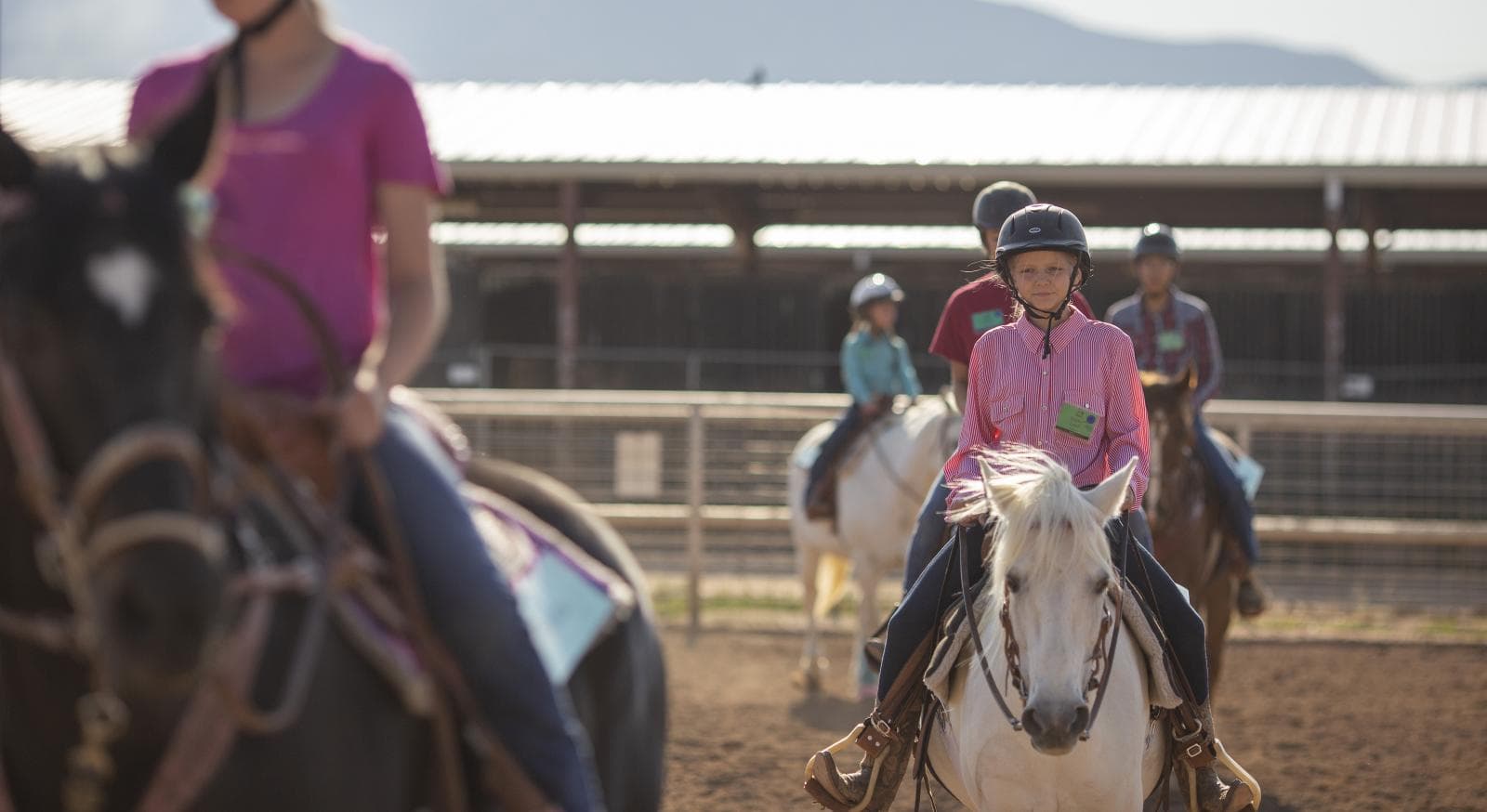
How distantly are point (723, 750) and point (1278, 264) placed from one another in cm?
1884

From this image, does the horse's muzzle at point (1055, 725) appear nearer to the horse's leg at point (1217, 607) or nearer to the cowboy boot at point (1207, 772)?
the cowboy boot at point (1207, 772)

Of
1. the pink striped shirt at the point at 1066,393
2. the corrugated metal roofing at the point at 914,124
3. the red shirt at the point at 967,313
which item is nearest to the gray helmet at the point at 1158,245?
the red shirt at the point at 967,313

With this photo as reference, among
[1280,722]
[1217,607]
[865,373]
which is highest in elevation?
[865,373]

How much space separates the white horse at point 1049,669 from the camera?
4250 millimetres

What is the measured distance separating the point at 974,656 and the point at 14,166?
3371 mm

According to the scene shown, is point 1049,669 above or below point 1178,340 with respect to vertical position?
below

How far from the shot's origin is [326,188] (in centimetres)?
271

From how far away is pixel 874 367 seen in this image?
36.5 feet

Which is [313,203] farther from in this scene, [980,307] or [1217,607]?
[1217,607]

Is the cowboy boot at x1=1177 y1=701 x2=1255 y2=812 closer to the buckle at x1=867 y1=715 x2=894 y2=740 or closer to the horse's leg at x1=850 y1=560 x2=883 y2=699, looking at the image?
the buckle at x1=867 y1=715 x2=894 y2=740

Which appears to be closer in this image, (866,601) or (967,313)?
(967,313)

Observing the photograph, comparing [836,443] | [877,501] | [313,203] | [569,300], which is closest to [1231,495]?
[877,501]

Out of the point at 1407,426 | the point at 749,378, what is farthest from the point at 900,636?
the point at 749,378

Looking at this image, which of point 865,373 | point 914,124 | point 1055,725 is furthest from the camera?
point 914,124
